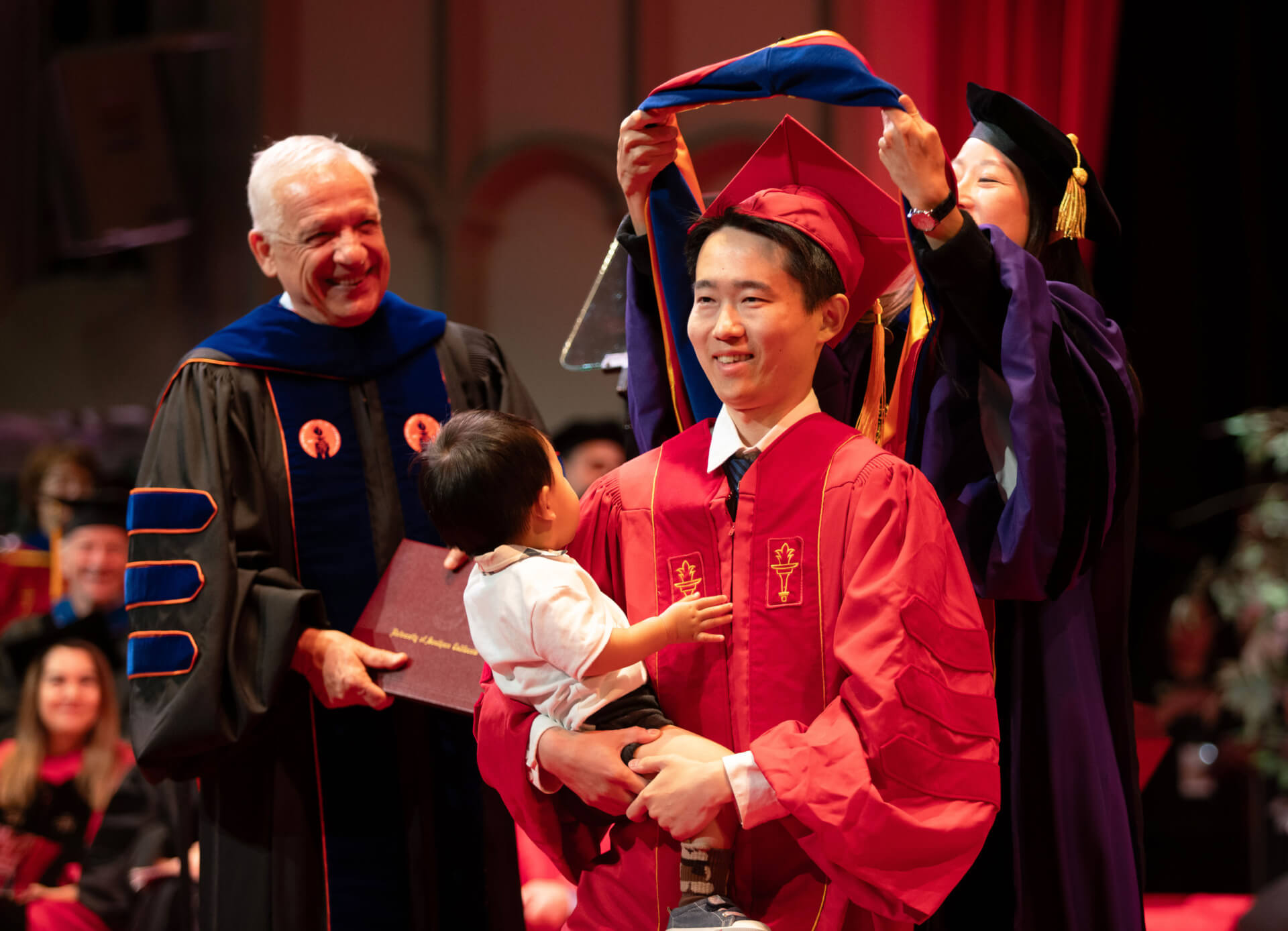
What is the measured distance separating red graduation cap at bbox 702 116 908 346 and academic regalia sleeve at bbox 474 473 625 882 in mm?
455

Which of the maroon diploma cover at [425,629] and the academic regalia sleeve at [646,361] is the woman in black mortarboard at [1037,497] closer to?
the academic regalia sleeve at [646,361]

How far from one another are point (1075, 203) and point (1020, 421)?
0.49 meters

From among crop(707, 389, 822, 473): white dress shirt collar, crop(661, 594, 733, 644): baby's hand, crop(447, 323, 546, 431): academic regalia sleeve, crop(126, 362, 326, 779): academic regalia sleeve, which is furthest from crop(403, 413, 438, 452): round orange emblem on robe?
crop(661, 594, 733, 644): baby's hand

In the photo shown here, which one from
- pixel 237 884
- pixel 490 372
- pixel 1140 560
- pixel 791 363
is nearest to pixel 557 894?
pixel 237 884

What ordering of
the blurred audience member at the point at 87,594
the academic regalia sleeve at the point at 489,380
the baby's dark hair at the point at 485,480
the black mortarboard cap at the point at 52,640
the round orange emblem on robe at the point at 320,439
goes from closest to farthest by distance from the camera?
the baby's dark hair at the point at 485,480 < the round orange emblem on robe at the point at 320,439 < the academic regalia sleeve at the point at 489,380 < the black mortarboard cap at the point at 52,640 < the blurred audience member at the point at 87,594

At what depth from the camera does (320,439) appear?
8.92 feet

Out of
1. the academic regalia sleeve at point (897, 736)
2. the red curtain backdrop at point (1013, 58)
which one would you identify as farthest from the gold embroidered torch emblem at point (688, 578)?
the red curtain backdrop at point (1013, 58)

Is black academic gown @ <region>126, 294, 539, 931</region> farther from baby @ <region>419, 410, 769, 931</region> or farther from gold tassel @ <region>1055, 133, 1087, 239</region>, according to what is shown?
gold tassel @ <region>1055, 133, 1087, 239</region>

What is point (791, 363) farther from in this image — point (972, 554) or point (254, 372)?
point (254, 372)

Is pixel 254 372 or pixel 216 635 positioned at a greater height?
pixel 254 372

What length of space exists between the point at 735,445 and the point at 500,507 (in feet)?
1.11

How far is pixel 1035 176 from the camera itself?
220 cm

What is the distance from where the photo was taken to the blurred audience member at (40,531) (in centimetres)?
536

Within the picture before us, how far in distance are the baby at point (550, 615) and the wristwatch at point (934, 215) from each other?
0.62 meters
